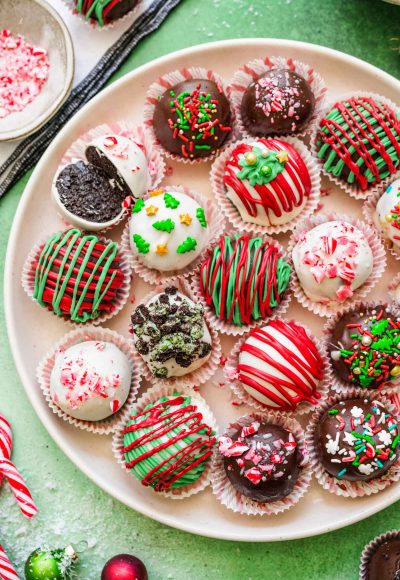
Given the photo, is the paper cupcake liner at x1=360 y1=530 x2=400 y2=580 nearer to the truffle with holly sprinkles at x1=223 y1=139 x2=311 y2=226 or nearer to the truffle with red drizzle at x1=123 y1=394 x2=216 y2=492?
the truffle with red drizzle at x1=123 y1=394 x2=216 y2=492

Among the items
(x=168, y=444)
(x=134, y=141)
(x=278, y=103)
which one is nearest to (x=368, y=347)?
(x=168, y=444)

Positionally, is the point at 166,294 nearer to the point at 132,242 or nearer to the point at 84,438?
the point at 132,242

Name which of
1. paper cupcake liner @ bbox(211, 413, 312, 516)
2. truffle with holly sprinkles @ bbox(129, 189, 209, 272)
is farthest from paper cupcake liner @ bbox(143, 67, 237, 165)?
paper cupcake liner @ bbox(211, 413, 312, 516)

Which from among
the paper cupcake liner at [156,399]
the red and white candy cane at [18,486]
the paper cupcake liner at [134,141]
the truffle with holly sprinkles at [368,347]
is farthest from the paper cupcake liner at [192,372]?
the red and white candy cane at [18,486]

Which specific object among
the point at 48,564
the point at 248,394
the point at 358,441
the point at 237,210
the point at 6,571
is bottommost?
the point at 6,571

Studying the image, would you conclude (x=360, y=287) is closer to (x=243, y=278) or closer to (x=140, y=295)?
(x=243, y=278)

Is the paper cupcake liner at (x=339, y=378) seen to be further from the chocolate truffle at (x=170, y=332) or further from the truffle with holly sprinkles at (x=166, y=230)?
the truffle with holly sprinkles at (x=166, y=230)

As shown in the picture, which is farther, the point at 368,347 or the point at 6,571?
the point at 6,571
